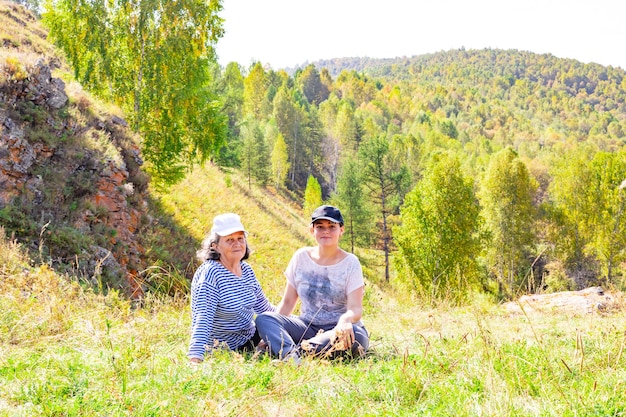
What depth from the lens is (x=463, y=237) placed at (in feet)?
57.4

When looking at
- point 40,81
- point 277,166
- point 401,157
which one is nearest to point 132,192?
point 40,81

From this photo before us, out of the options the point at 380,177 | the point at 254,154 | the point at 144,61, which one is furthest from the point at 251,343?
the point at 254,154

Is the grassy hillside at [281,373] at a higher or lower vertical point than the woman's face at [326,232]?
lower

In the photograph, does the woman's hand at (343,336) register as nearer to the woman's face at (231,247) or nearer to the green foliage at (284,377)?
the green foliage at (284,377)

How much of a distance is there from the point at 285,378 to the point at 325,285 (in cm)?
132

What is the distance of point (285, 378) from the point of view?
2998 mm

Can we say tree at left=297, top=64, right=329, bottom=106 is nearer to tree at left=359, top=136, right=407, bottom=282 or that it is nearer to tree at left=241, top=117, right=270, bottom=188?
tree at left=241, top=117, right=270, bottom=188

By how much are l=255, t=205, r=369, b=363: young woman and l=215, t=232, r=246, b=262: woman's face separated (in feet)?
1.74

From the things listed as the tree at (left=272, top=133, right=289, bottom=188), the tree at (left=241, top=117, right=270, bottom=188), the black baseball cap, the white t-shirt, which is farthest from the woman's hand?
the tree at (left=272, top=133, right=289, bottom=188)

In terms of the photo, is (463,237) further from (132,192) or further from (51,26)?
(51,26)

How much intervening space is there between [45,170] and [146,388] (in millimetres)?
7208

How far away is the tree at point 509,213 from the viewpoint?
25.1m

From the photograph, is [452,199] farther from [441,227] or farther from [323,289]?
[323,289]

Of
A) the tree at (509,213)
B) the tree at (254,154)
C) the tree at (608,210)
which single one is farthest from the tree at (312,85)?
the tree at (608,210)
